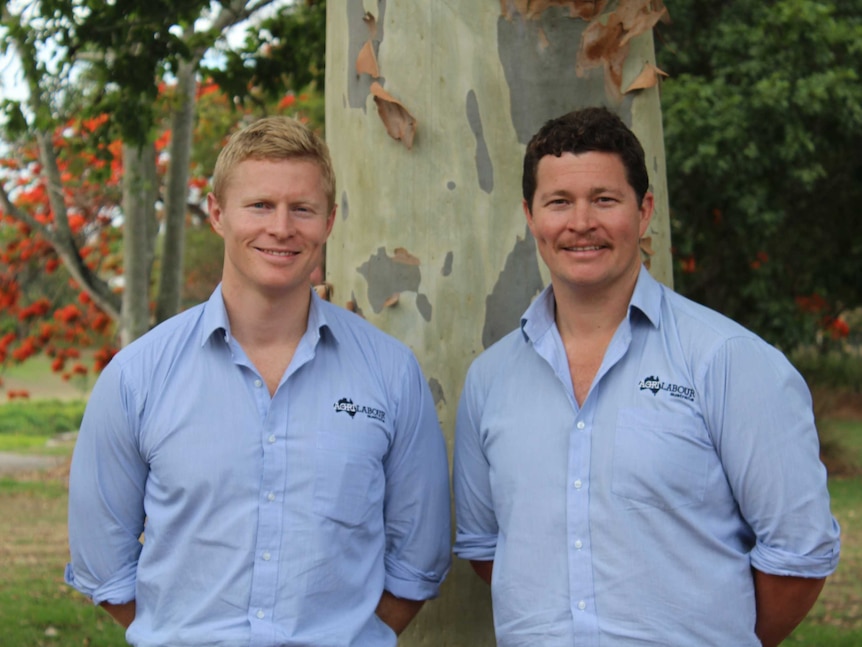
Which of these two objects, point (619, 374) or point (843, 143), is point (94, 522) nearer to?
point (619, 374)

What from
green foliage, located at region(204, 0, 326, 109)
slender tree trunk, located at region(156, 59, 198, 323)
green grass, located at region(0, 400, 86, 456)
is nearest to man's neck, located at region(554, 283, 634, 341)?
green foliage, located at region(204, 0, 326, 109)

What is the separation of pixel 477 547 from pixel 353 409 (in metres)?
0.53

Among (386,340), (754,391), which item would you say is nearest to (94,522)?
(386,340)

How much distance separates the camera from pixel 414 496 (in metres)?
2.88

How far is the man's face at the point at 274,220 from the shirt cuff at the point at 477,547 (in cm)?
79

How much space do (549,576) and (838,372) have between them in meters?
22.6

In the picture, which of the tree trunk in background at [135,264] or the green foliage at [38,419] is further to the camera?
the green foliage at [38,419]

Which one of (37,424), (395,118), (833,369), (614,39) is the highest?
(614,39)

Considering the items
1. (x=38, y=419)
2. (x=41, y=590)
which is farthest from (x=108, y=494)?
(x=38, y=419)

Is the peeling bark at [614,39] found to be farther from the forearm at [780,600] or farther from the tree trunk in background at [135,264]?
the tree trunk in background at [135,264]

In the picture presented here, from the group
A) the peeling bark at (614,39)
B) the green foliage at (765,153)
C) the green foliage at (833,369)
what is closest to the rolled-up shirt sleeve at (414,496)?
the peeling bark at (614,39)

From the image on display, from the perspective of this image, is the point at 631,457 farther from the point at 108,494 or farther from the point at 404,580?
the point at 108,494

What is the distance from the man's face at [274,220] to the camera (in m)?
2.74

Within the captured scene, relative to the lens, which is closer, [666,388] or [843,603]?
[666,388]
